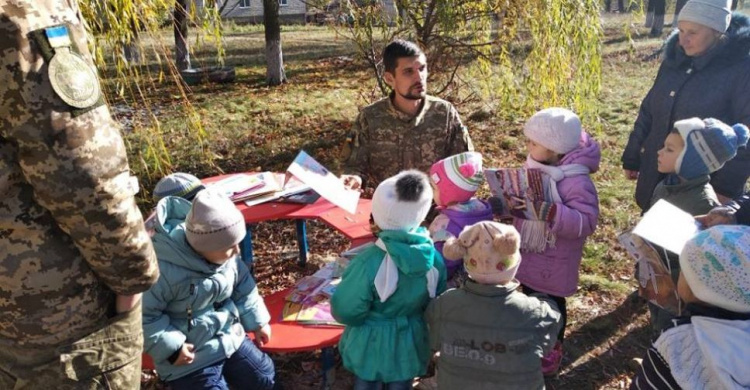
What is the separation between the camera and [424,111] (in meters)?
3.80

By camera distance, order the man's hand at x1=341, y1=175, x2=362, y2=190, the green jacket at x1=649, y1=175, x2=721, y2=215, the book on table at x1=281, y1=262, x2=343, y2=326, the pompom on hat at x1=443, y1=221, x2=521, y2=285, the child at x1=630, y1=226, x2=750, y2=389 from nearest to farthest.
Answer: the child at x1=630, y1=226, x2=750, y2=389 < the pompom on hat at x1=443, y1=221, x2=521, y2=285 < the green jacket at x1=649, y1=175, x2=721, y2=215 < the book on table at x1=281, y1=262, x2=343, y2=326 < the man's hand at x1=341, y1=175, x2=362, y2=190

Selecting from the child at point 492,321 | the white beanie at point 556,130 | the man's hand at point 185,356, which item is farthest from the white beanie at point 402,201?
the man's hand at point 185,356

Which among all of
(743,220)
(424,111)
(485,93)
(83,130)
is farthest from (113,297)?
(485,93)

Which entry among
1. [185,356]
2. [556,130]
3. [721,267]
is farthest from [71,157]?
[556,130]

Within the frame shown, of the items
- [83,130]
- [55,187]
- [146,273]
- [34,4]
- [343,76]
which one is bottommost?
[343,76]

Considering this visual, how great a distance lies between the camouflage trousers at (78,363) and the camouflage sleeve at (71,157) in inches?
7.6

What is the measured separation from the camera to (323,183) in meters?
3.29

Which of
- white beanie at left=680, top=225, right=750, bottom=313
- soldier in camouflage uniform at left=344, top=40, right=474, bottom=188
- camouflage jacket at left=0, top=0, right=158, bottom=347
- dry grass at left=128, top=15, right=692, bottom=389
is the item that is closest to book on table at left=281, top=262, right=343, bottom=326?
dry grass at left=128, top=15, right=692, bottom=389

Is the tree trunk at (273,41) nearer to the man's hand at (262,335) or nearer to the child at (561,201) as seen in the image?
the child at (561,201)

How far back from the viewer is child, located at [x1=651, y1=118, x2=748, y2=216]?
2855 mm

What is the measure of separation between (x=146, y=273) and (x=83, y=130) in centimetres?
47

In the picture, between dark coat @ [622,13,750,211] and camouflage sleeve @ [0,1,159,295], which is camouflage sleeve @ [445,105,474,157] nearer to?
dark coat @ [622,13,750,211]

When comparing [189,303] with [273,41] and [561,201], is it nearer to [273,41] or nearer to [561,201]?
[561,201]

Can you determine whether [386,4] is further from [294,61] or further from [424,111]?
[294,61]
